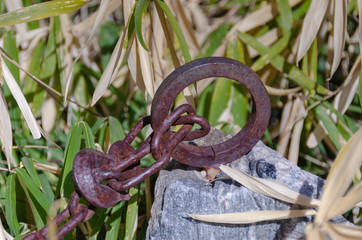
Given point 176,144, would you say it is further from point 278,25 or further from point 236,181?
point 278,25

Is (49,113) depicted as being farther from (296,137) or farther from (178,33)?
(296,137)

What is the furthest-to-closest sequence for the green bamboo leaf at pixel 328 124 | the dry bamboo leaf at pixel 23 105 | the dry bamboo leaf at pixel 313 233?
the green bamboo leaf at pixel 328 124
the dry bamboo leaf at pixel 23 105
the dry bamboo leaf at pixel 313 233

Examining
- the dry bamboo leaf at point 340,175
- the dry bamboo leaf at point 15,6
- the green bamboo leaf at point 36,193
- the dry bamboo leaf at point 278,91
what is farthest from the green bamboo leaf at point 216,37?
the dry bamboo leaf at point 340,175

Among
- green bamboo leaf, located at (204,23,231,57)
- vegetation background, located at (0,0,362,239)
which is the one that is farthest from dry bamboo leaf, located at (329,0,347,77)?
green bamboo leaf, located at (204,23,231,57)

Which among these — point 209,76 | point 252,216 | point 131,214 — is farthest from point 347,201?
point 131,214

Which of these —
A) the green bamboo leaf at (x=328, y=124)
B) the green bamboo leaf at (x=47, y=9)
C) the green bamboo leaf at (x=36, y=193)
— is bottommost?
the green bamboo leaf at (x=328, y=124)

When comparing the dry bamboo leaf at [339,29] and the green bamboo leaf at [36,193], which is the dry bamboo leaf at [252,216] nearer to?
the green bamboo leaf at [36,193]

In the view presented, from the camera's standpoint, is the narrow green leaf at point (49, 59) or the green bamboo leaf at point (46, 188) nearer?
the green bamboo leaf at point (46, 188)

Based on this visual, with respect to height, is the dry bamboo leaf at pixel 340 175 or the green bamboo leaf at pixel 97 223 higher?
the dry bamboo leaf at pixel 340 175
